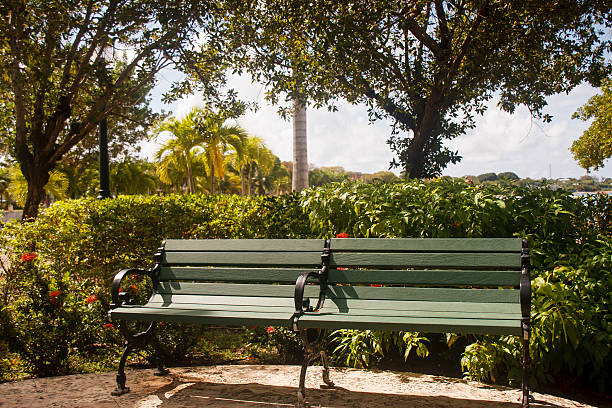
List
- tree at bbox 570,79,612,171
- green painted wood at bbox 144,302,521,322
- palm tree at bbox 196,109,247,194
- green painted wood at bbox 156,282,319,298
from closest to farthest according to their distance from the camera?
1. green painted wood at bbox 144,302,521,322
2. green painted wood at bbox 156,282,319,298
3. tree at bbox 570,79,612,171
4. palm tree at bbox 196,109,247,194

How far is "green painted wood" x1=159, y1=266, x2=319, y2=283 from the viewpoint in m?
3.79

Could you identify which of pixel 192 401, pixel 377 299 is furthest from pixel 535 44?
pixel 192 401

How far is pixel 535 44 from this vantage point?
7.38 metres

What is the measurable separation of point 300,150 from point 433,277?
845 centimetres

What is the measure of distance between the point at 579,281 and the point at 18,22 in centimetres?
810

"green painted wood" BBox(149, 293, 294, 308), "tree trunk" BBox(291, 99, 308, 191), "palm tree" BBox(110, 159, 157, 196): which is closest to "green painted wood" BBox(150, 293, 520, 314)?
"green painted wood" BBox(149, 293, 294, 308)

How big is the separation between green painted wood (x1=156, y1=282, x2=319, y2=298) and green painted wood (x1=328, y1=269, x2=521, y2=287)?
266 millimetres

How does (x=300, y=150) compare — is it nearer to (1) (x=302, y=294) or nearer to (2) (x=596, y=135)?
(1) (x=302, y=294)

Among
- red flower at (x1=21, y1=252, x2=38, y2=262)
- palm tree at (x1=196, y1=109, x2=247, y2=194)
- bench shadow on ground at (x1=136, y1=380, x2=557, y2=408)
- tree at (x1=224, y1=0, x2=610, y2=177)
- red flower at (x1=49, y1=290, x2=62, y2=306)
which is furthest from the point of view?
palm tree at (x1=196, y1=109, x2=247, y2=194)

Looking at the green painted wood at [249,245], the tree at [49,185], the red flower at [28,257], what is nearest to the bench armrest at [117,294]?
the green painted wood at [249,245]

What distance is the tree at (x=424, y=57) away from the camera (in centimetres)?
701

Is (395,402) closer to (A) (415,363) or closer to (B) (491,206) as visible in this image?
(A) (415,363)

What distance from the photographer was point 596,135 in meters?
22.6

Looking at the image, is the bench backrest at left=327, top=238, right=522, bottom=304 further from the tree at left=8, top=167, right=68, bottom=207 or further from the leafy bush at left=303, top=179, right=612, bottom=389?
the tree at left=8, top=167, right=68, bottom=207
